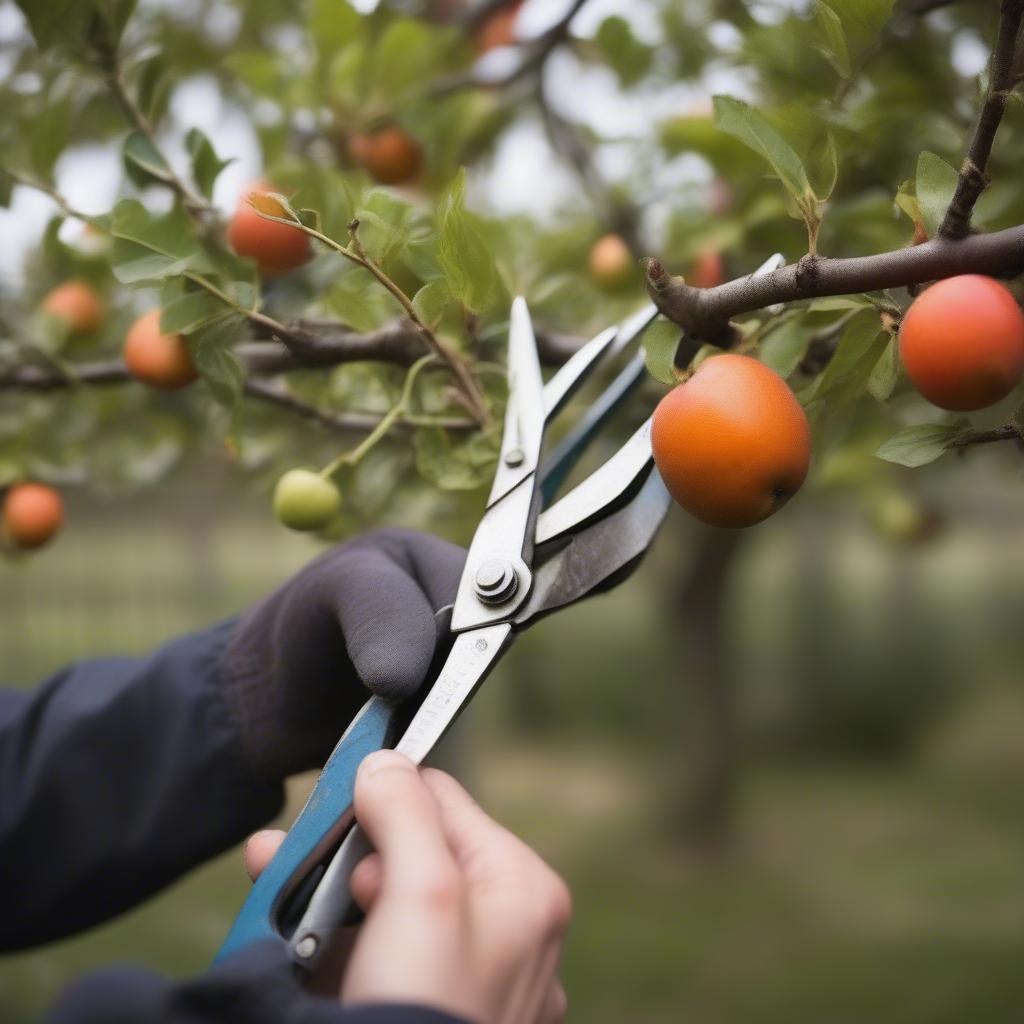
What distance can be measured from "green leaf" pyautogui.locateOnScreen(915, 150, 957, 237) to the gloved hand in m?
0.38

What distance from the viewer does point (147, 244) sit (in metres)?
0.74

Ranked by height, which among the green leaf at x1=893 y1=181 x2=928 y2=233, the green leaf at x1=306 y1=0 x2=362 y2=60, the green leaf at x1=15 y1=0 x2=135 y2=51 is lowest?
the green leaf at x1=893 y1=181 x2=928 y2=233

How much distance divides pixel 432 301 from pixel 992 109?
0.36 m

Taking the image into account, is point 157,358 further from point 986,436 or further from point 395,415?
point 986,436

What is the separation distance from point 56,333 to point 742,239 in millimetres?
706

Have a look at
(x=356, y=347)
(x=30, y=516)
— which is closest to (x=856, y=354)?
(x=356, y=347)

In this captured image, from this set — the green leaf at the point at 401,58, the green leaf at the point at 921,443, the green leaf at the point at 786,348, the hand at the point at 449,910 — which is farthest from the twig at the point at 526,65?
the hand at the point at 449,910

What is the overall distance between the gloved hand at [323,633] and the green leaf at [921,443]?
0.30m

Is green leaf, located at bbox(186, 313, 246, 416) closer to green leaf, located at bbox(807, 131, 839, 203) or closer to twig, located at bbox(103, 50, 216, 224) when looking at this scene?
twig, located at bbox(103, 50, 216, 224)

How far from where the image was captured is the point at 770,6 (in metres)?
1.01

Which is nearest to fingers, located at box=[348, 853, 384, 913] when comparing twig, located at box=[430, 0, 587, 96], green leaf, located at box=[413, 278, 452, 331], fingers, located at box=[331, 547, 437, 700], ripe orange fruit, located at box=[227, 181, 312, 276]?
fingers, located at box=[331, 547, 437, 700]

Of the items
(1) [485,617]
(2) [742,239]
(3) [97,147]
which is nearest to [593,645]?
(3) [97,147]

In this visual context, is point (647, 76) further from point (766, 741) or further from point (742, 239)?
point (766, 741)

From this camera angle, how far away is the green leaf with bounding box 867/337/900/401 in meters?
0.61
